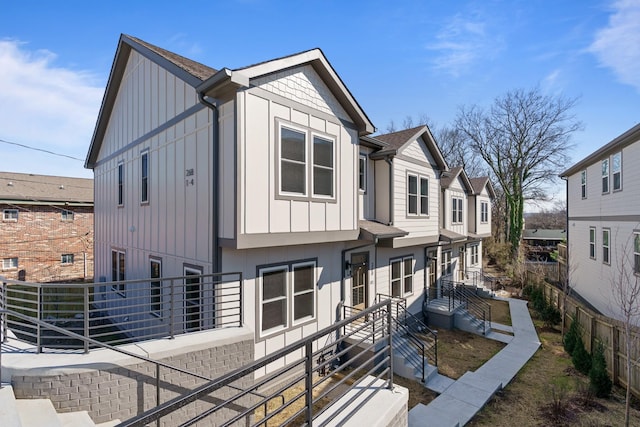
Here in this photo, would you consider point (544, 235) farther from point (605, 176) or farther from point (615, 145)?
point (615, 145)

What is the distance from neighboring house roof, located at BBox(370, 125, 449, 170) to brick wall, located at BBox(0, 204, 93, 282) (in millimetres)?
21572

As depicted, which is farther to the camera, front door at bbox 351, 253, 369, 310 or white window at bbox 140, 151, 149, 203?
front door at bbox 351, 253, 369, 310

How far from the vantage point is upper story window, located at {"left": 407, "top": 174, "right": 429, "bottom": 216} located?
1198 centimetres

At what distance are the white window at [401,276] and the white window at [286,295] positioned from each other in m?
4.47

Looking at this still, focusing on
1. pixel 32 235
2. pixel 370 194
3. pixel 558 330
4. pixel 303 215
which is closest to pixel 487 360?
pixel 558 330

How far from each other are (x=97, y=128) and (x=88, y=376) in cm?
1210

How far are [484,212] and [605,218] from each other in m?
7.64

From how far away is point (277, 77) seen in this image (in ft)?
23.5

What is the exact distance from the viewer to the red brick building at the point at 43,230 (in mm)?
19453

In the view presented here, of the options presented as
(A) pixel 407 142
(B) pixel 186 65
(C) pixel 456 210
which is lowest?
(C) pixel 456 210

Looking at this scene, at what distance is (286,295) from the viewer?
309 inches

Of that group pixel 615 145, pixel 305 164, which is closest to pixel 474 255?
pixel 615 145

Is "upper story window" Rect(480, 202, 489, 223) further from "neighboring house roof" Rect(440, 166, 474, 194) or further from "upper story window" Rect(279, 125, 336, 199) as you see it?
"upper story window" Rect(279, 125, 336, 199)

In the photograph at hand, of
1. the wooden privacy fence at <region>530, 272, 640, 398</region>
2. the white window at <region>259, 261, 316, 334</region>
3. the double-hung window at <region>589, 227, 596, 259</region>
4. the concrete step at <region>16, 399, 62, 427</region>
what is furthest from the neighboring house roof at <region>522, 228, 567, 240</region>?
the concrete step at <region>16, 399, 62, 427</region>
